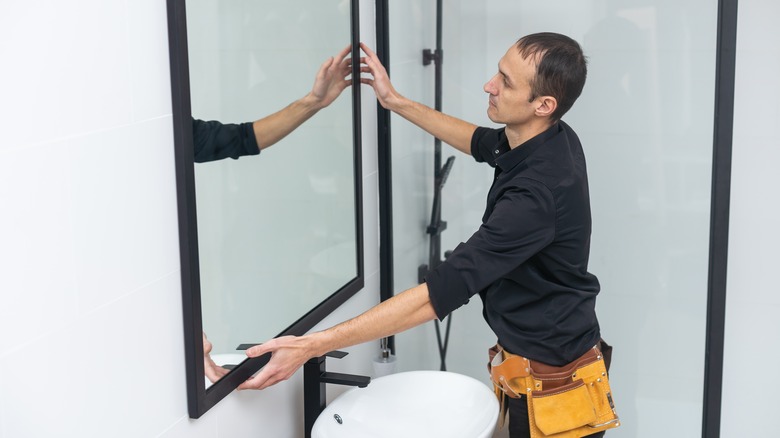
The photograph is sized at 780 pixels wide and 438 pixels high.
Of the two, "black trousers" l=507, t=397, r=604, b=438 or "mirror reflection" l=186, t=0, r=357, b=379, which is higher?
"mirror reflection" l=186, t=0, r=357, b=379

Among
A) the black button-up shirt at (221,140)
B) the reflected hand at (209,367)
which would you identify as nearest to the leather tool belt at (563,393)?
the reflected hand at (209,367)

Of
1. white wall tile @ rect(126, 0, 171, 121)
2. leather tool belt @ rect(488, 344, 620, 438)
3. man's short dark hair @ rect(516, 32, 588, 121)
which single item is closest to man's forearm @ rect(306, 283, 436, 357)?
leather tool belt @ rect(488, 344, 620, 438)

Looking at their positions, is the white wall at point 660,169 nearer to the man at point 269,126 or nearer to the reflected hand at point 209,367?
the man at point 269,126

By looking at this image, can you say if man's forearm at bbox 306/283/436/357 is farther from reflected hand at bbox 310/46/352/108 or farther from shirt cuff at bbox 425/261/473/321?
reflected hand at bbox 310/46/352/108

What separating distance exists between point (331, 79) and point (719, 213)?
3.55ft

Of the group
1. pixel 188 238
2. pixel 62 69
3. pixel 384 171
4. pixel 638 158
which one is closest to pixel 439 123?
pixel 384 171

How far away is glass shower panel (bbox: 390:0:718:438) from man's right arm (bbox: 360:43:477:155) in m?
0.20

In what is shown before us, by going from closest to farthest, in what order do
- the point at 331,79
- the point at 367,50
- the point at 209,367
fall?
the point at 209,367
the point at 331,79
the point at 367,50

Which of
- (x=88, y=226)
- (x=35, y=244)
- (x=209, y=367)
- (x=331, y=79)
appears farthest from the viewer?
(x=331, y=79)

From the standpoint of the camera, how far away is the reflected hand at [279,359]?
178 centimetres

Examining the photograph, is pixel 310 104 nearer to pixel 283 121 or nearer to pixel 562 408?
pixel 283 121

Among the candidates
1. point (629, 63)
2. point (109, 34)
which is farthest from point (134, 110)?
point (629, 63)

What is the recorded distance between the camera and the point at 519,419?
6.77 ft

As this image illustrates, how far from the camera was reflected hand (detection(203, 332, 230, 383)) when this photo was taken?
1641mm
